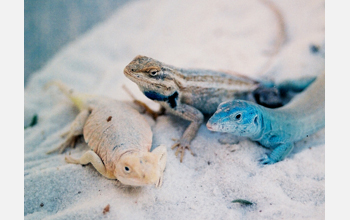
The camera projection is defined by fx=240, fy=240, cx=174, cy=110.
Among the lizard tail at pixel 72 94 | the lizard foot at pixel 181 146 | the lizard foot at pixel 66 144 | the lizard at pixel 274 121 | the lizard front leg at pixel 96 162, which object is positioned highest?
the lizard at pixel 274 121

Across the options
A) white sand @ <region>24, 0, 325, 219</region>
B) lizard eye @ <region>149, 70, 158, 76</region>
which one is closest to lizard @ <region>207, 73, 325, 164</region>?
white sand @ <region>24, 0, 325, 219</region>

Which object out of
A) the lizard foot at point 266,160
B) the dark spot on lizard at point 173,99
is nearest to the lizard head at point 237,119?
the lizard foot at point 266,160

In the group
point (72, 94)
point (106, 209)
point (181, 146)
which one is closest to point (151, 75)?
point (181, 146)

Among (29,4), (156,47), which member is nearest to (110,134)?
(29,4)

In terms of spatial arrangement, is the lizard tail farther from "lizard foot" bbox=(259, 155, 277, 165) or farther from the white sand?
"lizard foot" bbox=(259, 155, 277, 165)

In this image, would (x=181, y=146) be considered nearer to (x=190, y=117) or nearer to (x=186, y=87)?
(x=190, y=117)

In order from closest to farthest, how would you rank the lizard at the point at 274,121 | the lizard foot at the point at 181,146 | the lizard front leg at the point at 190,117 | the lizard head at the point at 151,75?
the lizard at the point at 274,121, the lizard head at the point at 151,75, the lizard foot at the point at 181,146, the lizard front leg at the point at 190,117

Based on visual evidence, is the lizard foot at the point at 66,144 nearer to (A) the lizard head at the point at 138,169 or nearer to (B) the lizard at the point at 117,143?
(B) the lizard at the point at 117,143
